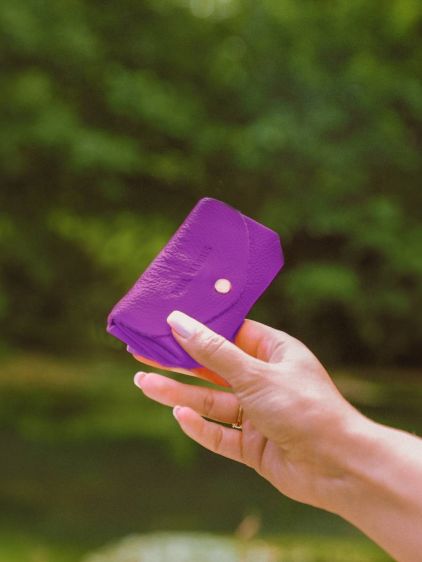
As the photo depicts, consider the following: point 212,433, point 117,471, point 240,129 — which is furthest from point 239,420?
point 117,471

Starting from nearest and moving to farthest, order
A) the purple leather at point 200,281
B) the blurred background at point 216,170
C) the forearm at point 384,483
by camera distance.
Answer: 1. the forearm at point 384,483
2. the purple leather at point 200,281
3. the blurred background at point 216,170

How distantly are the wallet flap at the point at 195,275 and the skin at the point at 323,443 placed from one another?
5 centimetres

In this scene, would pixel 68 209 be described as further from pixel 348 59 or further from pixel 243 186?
pixel 348 59

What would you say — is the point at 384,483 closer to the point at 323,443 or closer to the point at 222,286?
the point at 323,443

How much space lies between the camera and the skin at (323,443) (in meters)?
0.95

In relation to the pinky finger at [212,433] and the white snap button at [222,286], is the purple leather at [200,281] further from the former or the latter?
the pinky finger at [212,433]

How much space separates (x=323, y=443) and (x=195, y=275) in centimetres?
30

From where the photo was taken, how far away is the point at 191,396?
119 centimetres

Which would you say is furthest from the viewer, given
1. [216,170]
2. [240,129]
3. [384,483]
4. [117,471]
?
[117,471]

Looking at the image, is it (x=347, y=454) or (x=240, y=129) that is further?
(x=240, y=129)

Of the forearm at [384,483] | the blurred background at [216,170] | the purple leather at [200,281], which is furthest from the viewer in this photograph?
the blurred background at [216,170]

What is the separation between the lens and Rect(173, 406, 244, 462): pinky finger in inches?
46.1

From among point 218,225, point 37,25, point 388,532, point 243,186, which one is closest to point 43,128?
point 37,25

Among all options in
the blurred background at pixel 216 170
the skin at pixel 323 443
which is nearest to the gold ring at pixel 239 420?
the skin at pixel 323 443
